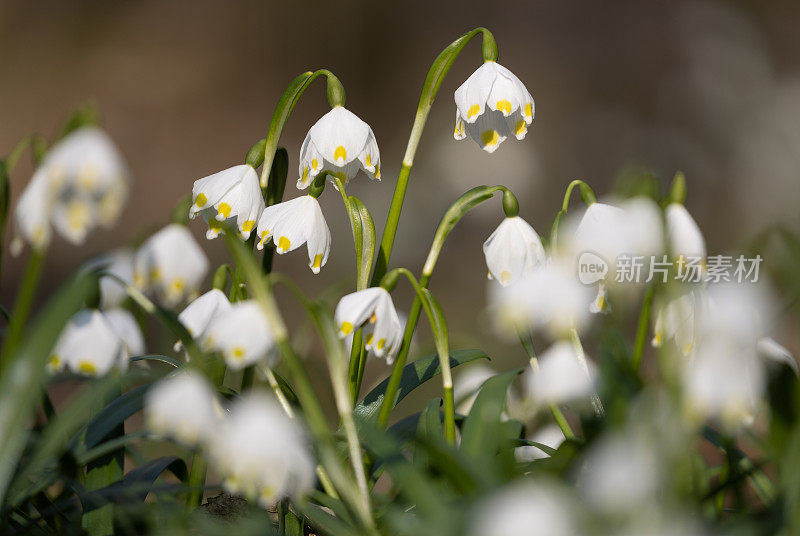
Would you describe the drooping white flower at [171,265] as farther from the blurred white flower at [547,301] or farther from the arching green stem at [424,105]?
the blurred white flower at [547,301]

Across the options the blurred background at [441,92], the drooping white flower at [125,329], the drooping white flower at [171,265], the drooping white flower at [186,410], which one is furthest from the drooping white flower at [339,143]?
the blurred background at [441,92]

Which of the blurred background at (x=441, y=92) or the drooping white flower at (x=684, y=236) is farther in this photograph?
the blurred background at (x=441, y=92)

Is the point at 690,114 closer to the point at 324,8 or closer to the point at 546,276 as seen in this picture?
the point at 324,8

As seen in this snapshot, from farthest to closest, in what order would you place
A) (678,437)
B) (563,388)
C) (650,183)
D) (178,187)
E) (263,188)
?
(178,187) → (263,188) → (563,388) → (650,183) → (678,437)

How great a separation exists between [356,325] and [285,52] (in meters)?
2.95

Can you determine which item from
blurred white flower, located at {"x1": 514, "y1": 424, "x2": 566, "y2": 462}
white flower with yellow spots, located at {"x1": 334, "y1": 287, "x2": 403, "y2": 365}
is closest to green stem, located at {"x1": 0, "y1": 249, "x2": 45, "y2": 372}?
white flower with yellow spots, located at {"x1": 334, "y1": 287, "x2": 403, "y2": 365}

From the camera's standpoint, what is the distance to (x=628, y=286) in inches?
30.2

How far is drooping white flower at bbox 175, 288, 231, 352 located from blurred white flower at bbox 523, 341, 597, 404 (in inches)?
12.7

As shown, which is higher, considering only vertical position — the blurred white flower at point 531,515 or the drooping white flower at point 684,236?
the drooping white flower at point 684,236

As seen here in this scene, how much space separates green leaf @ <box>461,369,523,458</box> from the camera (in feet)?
2.33

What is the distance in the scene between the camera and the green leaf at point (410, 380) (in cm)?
94

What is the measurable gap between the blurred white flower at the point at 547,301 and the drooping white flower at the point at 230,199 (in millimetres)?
286

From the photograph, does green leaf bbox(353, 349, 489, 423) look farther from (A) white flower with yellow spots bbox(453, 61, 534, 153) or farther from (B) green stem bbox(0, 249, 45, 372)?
(B) green stem bbox(0, 249, 45, 372)

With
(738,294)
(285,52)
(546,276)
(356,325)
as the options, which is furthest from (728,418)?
(285,52)
